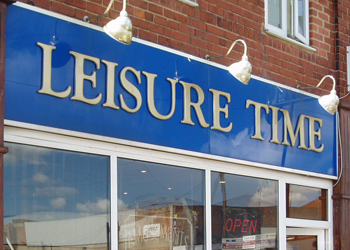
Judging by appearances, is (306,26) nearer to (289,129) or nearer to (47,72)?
(289,129)

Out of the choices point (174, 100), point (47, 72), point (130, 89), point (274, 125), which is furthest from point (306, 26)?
point (47, 72)

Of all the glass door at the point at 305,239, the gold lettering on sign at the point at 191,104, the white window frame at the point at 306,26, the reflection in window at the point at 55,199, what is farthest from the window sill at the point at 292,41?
the reflection in window at the point at 55,199

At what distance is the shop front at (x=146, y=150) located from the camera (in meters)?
4.74

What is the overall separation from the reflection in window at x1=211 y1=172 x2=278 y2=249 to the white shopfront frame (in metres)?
0.08

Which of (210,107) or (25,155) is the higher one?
(210,107)

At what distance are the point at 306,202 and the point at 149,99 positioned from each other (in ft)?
9.53

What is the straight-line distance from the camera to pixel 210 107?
6277mm

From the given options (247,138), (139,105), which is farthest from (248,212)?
(139,105)

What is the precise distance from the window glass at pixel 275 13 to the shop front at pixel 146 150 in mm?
869

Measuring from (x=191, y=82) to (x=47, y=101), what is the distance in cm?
177

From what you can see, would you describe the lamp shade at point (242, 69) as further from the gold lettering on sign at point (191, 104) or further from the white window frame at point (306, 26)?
the white window frame at point (306, 26)

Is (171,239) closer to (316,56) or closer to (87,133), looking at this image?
(87,133)

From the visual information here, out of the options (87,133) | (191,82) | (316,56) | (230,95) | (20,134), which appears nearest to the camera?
(20,134)

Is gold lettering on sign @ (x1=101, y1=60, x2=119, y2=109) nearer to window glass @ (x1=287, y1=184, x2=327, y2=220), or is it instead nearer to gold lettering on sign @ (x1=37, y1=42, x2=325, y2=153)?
gold lettering on sign @ (x1=37, y1=42, x2=325, y2=153)
